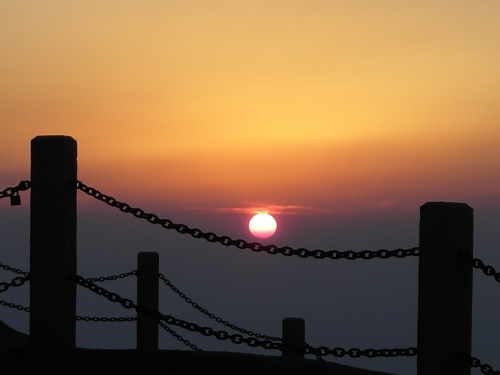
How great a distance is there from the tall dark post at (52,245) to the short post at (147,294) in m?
4.10

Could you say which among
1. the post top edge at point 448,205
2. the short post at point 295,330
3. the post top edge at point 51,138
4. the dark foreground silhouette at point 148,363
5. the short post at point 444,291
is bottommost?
the dark foreground silhouette at point 148,363

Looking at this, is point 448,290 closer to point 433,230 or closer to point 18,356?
point 433,230

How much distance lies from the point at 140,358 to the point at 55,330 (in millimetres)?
897

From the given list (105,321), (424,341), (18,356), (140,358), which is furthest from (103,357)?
(105,321)

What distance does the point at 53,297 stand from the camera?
741 cm

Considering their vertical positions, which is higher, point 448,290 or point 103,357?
point 448,290

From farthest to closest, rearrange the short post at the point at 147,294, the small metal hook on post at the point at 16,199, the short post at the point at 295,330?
1. the short post at the point at 295,330
2. the short post at the point at 147,294
3. the small metal hook on post at the point at 16,199

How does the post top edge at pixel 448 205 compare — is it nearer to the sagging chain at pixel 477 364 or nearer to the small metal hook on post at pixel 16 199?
the sagging chain at pixel 477 364

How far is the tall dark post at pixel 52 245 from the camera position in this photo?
7.43m

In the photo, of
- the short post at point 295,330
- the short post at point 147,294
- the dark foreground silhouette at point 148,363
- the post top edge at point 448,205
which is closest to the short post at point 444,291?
the post top edge at point 448,205

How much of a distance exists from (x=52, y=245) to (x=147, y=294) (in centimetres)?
439

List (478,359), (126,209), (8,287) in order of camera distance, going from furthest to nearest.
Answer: (8,287)
(126,209)
(478,359)

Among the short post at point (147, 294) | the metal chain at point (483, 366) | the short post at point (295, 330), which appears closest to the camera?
the metal chain at point (483, 366)

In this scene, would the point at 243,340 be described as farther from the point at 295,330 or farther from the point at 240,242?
the point at 295,330
